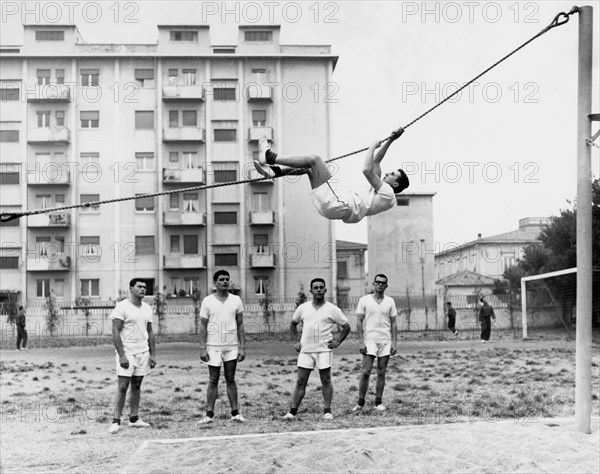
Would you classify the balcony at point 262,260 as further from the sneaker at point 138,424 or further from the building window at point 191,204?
the sneaker at point 138,424

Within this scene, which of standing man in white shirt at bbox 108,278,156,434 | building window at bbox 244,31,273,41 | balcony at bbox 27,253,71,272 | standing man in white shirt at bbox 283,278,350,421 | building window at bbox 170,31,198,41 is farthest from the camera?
building window at bbox 244,31,273,41

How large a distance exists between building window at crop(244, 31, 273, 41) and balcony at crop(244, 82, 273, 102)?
9.74 feet

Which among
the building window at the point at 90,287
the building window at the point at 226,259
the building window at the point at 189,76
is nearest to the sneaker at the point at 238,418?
the building window at the point at 226,259

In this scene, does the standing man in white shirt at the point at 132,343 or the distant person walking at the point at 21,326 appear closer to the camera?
the standing man in white shirt at the point at 132,343

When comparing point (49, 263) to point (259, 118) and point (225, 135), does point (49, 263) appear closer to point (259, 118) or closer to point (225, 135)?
point (225, 135)

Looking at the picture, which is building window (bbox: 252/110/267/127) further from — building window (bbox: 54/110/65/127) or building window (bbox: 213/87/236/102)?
building window (bbox: 54/110/65/127)

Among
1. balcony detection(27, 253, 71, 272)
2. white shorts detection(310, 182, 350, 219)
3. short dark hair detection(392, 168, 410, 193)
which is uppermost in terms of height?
short dark hair detection(392, 168, 410, 193)

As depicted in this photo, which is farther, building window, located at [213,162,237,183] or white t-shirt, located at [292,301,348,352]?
building window, located at [213,162,237,183]

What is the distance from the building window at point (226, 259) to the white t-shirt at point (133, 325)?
35625mm

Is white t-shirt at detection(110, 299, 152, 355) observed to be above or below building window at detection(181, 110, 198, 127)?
below

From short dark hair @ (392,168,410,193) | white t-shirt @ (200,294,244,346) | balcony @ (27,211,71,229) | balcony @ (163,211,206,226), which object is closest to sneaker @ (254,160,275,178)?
short dark hair @ (392,168,410,193)

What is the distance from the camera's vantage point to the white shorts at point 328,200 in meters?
6.49

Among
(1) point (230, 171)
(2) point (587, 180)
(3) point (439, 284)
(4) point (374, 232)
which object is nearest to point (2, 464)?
(2) point (587, 180)

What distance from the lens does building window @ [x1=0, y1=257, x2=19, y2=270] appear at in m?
45.6
